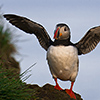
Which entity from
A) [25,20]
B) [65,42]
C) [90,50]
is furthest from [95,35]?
[25,20]

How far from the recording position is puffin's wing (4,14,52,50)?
6.88 metres

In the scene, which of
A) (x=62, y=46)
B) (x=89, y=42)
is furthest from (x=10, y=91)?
(x=89, y=42)

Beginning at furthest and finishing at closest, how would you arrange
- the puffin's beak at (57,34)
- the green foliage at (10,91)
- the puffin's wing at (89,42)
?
1. the puffin's wing at (89,42)
2. the puffin's beak at (57,34)
3. the green foliage at (10,91)

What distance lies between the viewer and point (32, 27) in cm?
700

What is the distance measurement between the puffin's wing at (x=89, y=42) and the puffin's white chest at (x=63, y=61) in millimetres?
322

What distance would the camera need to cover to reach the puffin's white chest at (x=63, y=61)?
6.45 metres

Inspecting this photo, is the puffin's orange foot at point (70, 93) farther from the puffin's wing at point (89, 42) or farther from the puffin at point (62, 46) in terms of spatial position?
the puffin's wing at point (89, 42)

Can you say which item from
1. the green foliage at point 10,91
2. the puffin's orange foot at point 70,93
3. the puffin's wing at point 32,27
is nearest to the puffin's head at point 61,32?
the puffin's wing at point 32,27

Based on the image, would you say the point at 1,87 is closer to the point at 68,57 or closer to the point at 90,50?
the point at 68,57

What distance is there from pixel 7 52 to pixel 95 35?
410 centimetres

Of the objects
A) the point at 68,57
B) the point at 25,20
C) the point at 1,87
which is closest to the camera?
the point at 1,87

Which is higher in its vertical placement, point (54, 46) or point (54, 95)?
point (54, 46)

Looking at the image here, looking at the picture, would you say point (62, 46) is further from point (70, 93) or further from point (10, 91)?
point (10, 91)

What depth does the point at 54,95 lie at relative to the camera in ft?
21.4
